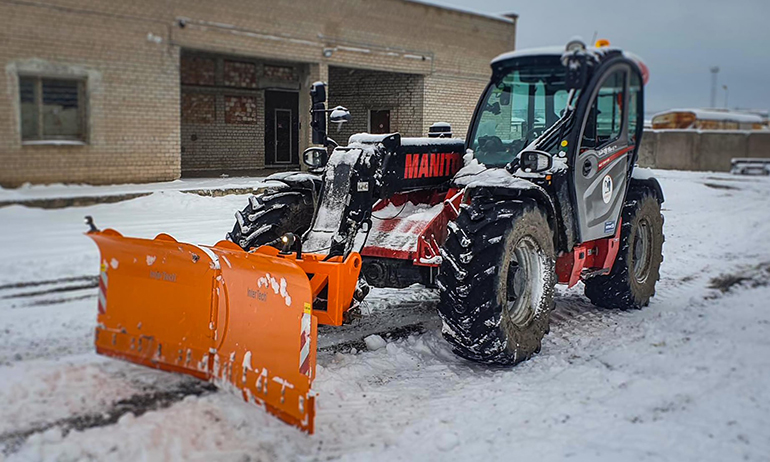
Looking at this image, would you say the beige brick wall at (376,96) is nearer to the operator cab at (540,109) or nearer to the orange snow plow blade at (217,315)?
the operator cab at (540,109)

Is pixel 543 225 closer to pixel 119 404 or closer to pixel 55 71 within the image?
pixel 119 404

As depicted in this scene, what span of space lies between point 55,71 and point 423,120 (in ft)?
27.2

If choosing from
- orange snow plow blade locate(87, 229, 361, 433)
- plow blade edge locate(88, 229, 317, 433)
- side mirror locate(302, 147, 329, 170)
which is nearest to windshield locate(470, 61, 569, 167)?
side mirror locate(302, 147, 329, 170)

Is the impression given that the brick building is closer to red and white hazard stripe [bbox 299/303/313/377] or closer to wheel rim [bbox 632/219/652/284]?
wheel rim [bbox 632/219/652/284]

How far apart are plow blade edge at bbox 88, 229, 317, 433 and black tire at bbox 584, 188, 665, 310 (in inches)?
137

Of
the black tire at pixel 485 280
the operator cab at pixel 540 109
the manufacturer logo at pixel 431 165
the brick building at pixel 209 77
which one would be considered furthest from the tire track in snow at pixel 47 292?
the operator cab at pixel 540 109

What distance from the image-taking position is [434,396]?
4.39 meters

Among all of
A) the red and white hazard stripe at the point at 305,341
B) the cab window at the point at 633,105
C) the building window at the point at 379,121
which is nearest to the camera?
the red and white hazard stripe at the point at 305,341

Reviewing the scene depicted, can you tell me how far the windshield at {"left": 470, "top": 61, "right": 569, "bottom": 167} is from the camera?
5.80m

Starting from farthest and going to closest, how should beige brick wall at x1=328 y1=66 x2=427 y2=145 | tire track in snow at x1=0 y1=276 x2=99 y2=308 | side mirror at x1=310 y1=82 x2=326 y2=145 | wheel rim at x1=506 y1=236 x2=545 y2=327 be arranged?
beige brick wall at x1=328 y1=66 x2=427 y2=145
tire track in snow at x1=0 y1=276 x2=99 y2=308
side mirror at x1=310 y1=82 x2=326 y2=145
wheel rim at x1=506 y1=236 x2=545 y2=327

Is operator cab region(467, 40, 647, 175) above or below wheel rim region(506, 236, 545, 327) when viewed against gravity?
above

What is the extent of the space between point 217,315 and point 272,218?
3.51 ft

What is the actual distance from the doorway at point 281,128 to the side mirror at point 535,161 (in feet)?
52.9

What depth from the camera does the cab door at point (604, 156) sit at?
5672 mm
